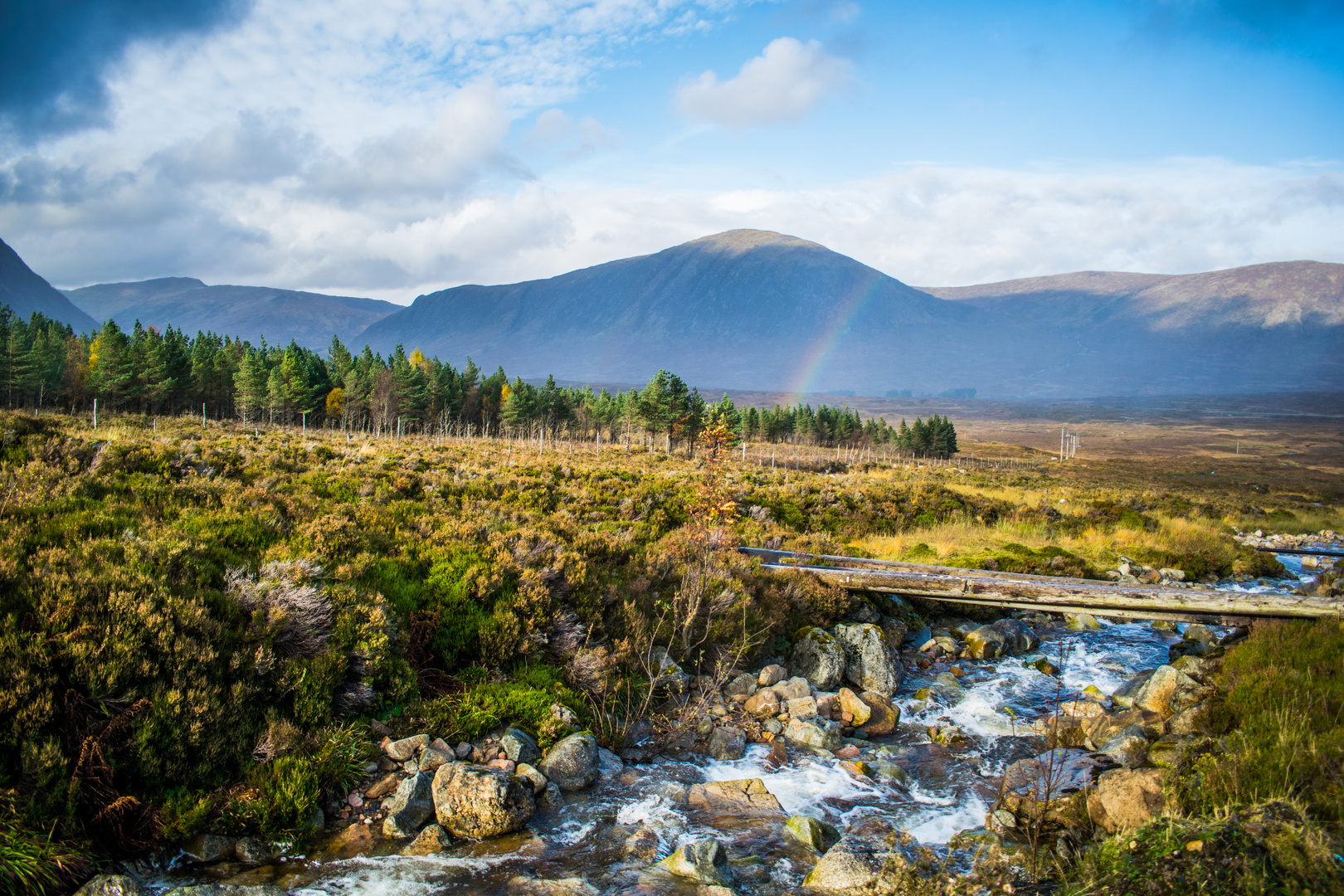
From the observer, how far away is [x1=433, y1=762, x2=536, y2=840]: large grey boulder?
20.8 feet

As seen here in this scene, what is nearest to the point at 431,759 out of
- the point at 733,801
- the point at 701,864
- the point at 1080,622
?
the point at 701,864

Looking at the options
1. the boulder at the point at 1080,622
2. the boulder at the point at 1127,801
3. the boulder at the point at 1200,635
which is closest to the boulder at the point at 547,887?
the boulder at the point at 1127,801

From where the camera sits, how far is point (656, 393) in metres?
68.4

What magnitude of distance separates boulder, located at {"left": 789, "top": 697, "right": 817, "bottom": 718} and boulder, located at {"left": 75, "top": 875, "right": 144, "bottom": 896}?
780cm

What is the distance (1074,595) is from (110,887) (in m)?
14.5

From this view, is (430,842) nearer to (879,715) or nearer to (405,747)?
(405,747)

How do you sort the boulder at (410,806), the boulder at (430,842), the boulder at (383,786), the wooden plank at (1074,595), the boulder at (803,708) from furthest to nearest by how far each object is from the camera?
1. the wooden plank at (1074,595)
2. the boulder at (803,708)
3. the boulder at (383,786)
4. the boulder at (410,806)
5. the boulder at (430,842)

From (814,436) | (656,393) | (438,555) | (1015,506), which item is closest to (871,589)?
(438,555)

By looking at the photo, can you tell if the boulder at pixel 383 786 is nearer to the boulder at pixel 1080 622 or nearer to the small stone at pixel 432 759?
the small stone at pixel 432 759

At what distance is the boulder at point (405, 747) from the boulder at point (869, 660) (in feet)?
22.8

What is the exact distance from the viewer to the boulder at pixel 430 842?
19.8ft

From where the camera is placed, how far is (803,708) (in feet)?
32.4

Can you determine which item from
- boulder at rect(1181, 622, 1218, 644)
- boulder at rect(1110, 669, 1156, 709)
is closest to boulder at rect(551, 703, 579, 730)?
boulder at rect(1110, 669, 1156, 709)

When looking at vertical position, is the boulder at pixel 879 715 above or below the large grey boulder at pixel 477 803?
below
